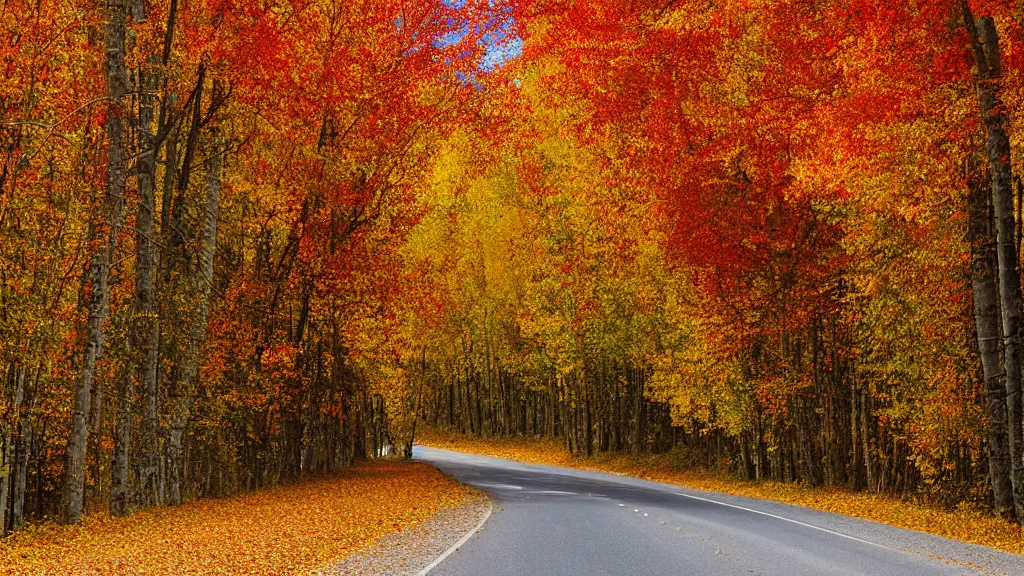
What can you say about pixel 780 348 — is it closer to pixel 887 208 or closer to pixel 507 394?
pixel 887 208

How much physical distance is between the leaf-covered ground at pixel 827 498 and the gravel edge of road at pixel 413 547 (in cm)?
808

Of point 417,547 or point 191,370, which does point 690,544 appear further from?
point 191,370

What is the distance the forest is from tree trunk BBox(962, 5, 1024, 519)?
6 cm

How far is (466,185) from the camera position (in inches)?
1329

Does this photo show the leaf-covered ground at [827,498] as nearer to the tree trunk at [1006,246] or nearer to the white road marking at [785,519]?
the tree trunk at [1006,246]

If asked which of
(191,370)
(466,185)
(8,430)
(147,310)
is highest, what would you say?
(466,185)

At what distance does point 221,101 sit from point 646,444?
28.3 m

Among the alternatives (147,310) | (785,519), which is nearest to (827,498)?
(785,519)

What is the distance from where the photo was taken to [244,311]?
23.3 m

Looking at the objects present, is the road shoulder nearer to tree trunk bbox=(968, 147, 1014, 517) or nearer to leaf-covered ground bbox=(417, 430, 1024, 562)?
leaf-covered ground bbox=(417, 430, 1024, 562)

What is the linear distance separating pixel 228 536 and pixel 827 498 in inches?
573

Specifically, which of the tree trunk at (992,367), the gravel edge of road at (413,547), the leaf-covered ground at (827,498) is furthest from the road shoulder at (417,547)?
the tree trunk at (992,367)

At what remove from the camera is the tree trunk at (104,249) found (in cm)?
1528

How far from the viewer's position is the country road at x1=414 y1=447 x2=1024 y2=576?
1080 cm
